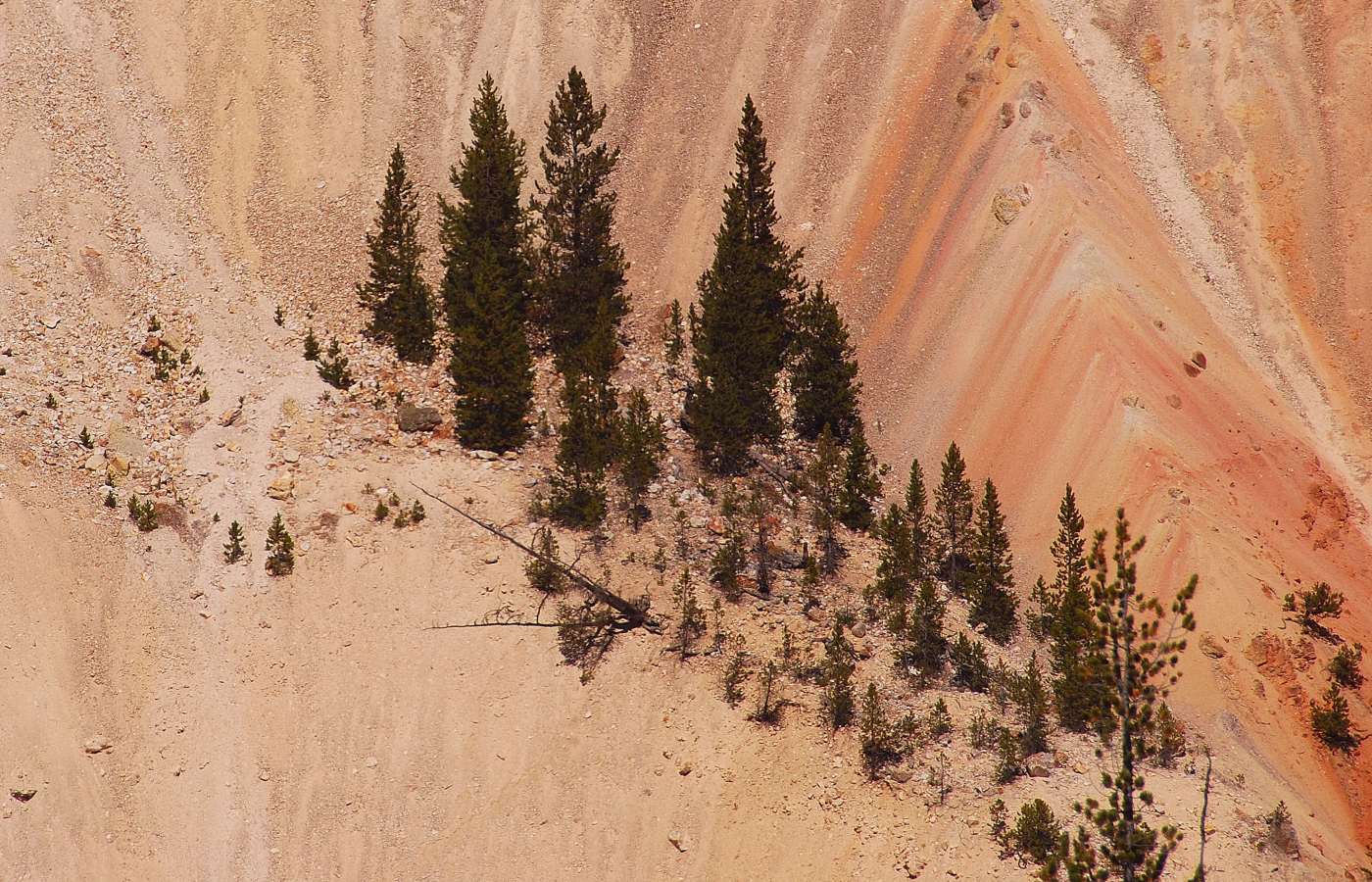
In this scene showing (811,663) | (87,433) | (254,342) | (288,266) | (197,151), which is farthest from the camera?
(197,151)

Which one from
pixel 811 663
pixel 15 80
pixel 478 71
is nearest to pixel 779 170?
pixel 478 71

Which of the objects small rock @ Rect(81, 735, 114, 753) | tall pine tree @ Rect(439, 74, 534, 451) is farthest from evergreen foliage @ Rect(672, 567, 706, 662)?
small rock @ Rect(81, 735, 114, 753)

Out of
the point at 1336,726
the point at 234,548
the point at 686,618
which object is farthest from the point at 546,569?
the point at 1336,726

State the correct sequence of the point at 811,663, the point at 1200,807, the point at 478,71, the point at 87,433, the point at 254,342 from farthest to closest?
the point at 478,71 < the point at 254,342 < the point at 87,433 < the point at 811,663 < the point at 1200,807

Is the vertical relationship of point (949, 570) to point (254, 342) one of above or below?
below

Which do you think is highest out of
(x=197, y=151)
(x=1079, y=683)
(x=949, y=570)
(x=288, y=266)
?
(x=197, y=151)

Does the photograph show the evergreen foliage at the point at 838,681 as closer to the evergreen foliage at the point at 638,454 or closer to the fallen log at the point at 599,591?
the fallen log at the point at 599,591

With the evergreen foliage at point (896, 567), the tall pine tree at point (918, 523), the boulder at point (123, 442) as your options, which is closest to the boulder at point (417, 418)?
the boulder at point (123, 442)

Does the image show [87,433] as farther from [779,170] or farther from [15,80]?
[779,170]
